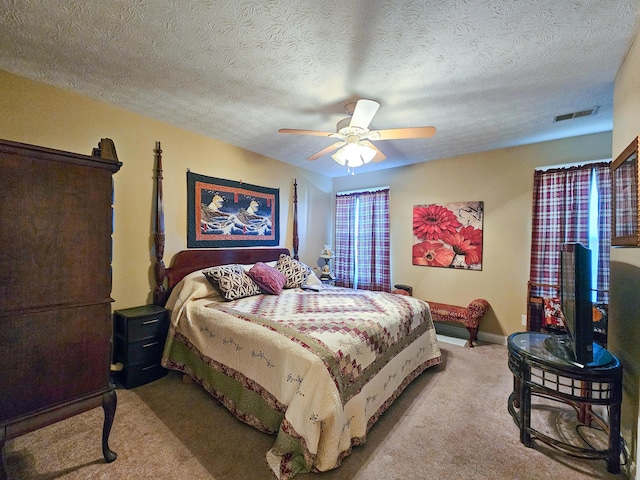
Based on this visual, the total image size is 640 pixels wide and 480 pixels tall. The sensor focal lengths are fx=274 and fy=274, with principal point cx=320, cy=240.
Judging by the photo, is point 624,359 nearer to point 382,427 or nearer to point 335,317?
point 382,427

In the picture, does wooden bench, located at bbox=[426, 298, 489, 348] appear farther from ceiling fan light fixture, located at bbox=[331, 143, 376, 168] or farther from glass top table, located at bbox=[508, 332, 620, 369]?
ceiling fan light fixture, located at bbox=[331, 143, 376, 168]

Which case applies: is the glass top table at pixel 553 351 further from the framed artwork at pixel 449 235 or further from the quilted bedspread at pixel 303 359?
the framed artwork at pixel 449 235

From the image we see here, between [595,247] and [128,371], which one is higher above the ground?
[595,247]

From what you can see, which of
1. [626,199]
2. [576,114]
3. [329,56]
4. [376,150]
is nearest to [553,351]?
[626,199]

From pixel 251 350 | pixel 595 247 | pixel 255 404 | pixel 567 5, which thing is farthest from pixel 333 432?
pixel 595 247

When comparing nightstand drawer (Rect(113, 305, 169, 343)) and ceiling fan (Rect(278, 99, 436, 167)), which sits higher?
ceiling fan (Rect(278, 99, 436, 167))

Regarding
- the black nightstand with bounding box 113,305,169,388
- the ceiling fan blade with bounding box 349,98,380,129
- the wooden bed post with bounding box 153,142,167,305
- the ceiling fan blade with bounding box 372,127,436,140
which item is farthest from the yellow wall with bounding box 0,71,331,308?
the ceiling fan blade with bounding box 372,127,436,140

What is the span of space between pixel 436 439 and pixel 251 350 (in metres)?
1.41

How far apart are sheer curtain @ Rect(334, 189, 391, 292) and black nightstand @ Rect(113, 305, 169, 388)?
3.09 m

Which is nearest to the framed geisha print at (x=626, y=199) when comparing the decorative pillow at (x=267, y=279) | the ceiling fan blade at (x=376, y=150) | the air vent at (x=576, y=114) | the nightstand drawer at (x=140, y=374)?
the air vent at (x=576, y=114)

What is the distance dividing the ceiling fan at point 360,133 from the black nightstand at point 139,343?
2.14m

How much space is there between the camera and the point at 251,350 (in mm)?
1967

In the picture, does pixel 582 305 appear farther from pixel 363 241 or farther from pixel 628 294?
pixel 363 241

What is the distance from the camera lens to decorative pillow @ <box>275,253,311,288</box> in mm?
3580
